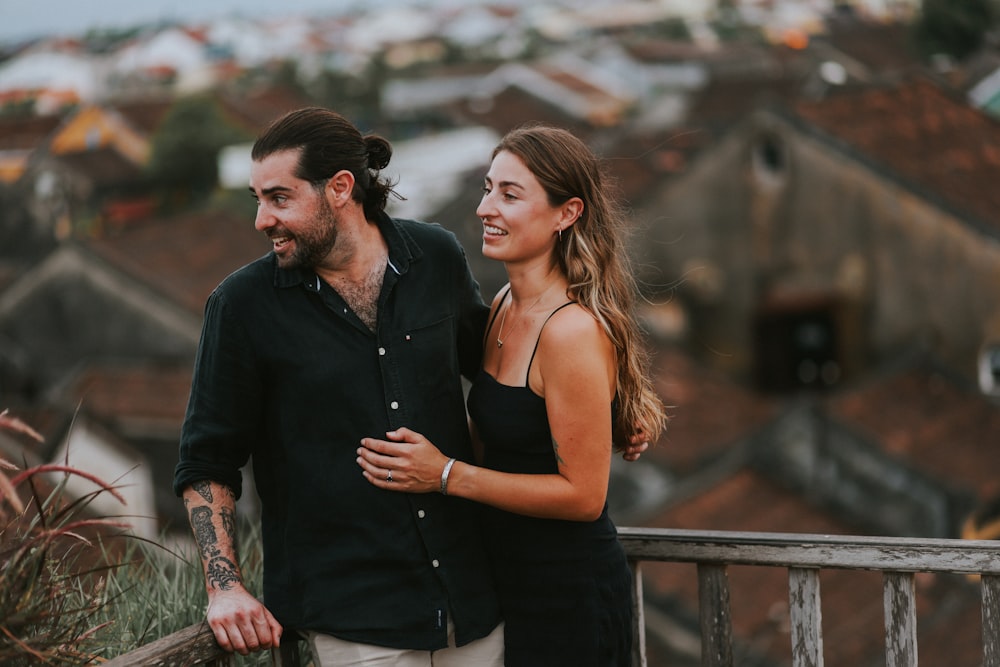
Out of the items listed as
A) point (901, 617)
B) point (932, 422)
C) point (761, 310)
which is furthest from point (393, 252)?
point (761, 310)

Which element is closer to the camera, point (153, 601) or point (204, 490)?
point (204, 490)

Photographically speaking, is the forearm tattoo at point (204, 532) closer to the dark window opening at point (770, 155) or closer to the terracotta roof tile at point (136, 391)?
the terracotta roof tile at point (136, 391)

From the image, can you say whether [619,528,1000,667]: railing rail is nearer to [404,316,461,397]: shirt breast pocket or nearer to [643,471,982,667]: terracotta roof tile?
[404,316,461,397]: shirt breast pocket

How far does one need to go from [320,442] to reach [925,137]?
64.4 feet

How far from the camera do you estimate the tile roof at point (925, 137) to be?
63.2ft

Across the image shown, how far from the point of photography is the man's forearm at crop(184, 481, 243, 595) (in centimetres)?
263

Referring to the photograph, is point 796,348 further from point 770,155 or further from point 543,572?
point 543,572

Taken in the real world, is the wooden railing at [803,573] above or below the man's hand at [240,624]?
below

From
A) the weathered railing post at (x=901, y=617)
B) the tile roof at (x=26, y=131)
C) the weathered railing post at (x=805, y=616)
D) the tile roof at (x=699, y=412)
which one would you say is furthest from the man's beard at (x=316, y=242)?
the tile roof at (x=26, y=131)

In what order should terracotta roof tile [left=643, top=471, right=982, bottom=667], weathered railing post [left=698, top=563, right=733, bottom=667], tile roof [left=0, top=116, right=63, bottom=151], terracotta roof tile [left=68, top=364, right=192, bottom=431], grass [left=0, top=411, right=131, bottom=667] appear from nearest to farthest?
grass [left=0, top=411, right=131, bottom=667], weathered railing post [left=698, top=563, right=733, bottom=667], terracotta roof tile [left=643, top=471, right=982, bottom=667], terracotta roof tile [left=68, top=364, right=192, bottom=431], tile roof [left=0, top=116, right=63, bottom=151]

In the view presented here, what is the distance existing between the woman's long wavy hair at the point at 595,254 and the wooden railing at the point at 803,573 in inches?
13.5

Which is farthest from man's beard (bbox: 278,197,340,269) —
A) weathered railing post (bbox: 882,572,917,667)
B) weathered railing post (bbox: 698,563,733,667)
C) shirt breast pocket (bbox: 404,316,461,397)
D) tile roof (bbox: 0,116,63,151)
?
tile roof (bbox: 0,116,63,151)

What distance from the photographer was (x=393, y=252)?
2.88 meters

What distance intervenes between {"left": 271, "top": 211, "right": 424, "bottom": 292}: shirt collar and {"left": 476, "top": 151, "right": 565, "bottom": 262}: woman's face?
19 cm
